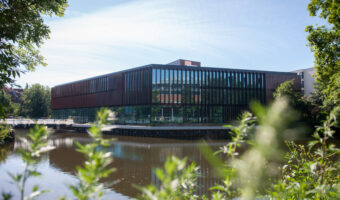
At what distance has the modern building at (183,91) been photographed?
155ft

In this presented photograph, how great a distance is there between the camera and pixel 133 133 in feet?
132

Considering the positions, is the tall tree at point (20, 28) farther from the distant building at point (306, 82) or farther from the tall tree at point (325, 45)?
the distant building at point (306, 82)

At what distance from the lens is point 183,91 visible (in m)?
48.7

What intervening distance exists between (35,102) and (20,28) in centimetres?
8799

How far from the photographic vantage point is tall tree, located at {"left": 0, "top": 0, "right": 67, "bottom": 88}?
6.38m

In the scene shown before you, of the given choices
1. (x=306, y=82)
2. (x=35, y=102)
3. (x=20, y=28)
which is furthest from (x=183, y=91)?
(x=35, y=102)

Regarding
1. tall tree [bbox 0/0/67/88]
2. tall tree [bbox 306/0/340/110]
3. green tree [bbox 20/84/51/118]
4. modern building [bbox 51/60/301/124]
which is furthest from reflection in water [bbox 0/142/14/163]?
green tree [bbox 20/84/51/118]

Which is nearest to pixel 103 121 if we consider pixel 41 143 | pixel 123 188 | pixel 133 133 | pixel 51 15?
pixel 41 143

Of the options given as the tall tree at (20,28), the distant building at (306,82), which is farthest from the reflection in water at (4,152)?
the distant building at (306,82)

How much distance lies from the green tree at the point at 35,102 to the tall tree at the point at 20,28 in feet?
279

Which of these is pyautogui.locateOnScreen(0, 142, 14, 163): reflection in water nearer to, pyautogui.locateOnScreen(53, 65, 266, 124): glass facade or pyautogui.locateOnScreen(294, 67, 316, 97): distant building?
pyautogui.locateOnScreen(53, 65, 266, 124): glass facade

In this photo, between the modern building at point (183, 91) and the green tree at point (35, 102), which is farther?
the green tree at point (35, 102)

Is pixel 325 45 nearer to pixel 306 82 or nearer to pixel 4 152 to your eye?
pixel 4 152

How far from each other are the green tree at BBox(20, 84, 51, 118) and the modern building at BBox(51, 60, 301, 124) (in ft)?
123
